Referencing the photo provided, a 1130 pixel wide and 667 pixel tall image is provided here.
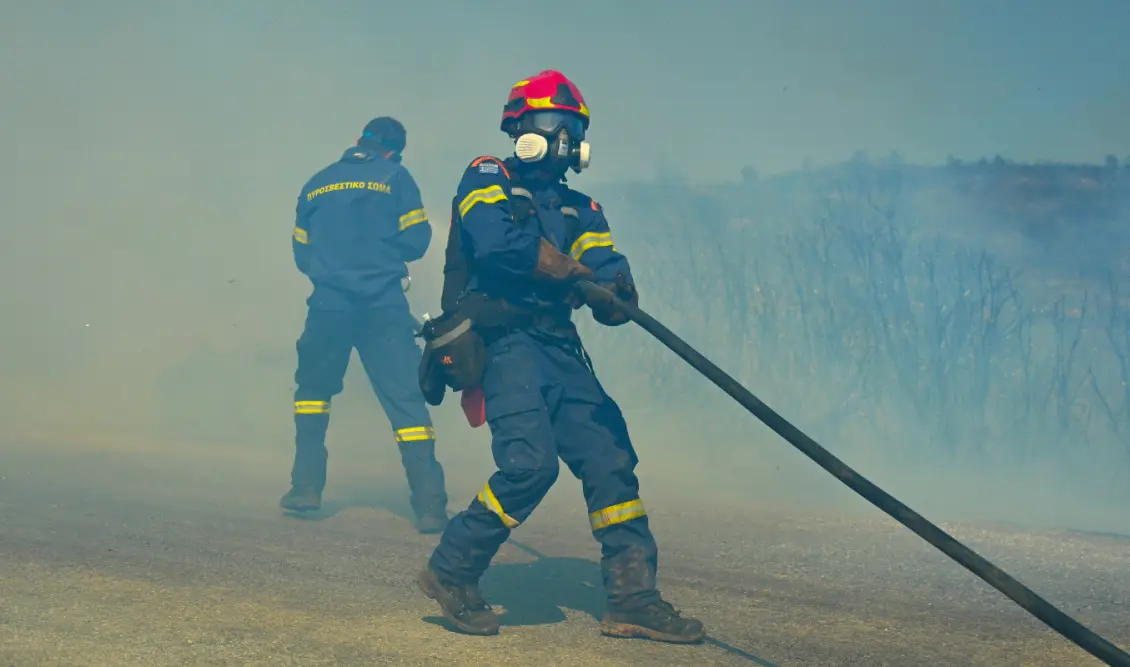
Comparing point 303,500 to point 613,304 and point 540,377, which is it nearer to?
point 540,377

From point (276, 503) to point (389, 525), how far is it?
113 centimetres

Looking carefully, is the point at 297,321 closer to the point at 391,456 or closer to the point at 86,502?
the point at 391,456

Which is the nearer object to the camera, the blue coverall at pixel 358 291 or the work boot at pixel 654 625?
the work boot at pixel 654 625

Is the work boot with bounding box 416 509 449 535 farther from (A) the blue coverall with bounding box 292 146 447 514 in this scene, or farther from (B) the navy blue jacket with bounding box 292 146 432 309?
(B) the navy blue jacket with bounding box 292 146 432 309

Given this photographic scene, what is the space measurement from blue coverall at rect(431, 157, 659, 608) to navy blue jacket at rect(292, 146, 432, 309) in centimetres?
256

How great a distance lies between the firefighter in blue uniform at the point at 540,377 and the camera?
3492mm

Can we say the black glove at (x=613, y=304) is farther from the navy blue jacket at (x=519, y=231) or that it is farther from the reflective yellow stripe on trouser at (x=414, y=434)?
the reflective yellow stripe on trouser at (x=414, y=434)

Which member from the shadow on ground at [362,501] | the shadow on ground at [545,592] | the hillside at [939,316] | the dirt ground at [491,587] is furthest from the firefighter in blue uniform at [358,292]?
A: the hillside at [939,316]

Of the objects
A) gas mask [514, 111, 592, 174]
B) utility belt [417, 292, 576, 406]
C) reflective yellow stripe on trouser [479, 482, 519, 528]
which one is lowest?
reflective yellow stripe on trouser [479, 482, 519, 528]

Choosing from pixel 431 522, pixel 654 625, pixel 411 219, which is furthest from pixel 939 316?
pixel 654 625

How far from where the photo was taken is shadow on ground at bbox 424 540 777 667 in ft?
12.0

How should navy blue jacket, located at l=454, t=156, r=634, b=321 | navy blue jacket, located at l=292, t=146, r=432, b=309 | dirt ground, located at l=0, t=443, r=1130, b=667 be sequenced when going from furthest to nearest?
navy blue jacket, located at l=292, t=146, r=432, b=309 → navy blue jacket, located at l=454, t=156, r=634, b=321 → dirt ground, located at l=0, t=443, r=1130, b=667

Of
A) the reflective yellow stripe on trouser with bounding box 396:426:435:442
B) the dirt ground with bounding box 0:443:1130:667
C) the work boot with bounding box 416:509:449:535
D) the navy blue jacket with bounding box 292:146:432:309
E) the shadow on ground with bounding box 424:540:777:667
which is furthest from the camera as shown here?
the navy blue jacket with bounding box 292:146:432:309

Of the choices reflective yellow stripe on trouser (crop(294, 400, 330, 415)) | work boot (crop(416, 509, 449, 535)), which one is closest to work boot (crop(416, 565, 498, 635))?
work boot (crop(416, 509, 449, 535))
